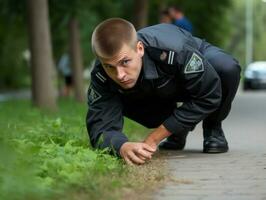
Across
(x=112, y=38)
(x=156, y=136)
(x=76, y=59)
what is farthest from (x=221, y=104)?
(x=76, y=59)

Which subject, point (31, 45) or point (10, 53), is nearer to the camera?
point (31, 45)

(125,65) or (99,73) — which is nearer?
(125,65)

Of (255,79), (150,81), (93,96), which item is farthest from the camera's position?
(255,79)

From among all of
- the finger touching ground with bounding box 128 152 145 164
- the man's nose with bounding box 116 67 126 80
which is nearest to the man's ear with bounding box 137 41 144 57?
the man's nose with bounding box 116 67 126 80

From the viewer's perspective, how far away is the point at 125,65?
16.8ft

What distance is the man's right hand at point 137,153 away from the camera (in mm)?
5172

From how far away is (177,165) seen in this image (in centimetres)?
551

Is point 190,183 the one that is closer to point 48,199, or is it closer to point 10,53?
point 48,199

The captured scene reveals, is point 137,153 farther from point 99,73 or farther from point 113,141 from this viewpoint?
point 99,73

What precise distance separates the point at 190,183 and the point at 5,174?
131 centimetres

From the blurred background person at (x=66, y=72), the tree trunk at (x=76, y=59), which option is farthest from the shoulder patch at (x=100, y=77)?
the blurred background person at (x=66, y=72)

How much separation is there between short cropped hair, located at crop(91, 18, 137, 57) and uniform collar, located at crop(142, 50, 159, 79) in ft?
0.73

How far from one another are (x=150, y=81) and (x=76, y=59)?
13979 millimetres

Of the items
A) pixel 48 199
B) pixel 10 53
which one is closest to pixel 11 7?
pixel 48 199
